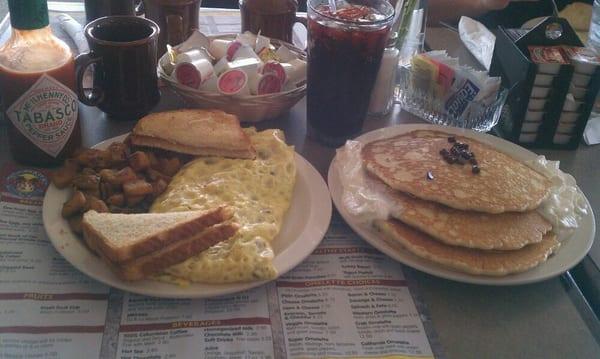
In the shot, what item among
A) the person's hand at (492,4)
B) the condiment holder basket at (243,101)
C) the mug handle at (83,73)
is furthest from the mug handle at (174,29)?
the person's hand at (492,4)

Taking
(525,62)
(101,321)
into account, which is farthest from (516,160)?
(101,321)

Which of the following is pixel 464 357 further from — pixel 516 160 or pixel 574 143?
pixel 574 143

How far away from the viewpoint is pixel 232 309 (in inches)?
35.4

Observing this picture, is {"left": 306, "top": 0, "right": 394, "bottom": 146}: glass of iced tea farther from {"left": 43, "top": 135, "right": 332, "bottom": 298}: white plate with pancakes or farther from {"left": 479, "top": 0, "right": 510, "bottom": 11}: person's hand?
{"left": 479, "top": 0, "right": 510, "bottom": 11}: person's hand

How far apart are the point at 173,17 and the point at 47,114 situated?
57 cm

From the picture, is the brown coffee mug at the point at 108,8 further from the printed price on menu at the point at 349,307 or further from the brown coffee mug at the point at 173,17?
the printed price on menu at the point at 349,307

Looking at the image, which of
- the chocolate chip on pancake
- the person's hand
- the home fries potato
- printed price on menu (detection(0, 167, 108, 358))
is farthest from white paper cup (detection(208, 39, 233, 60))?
the person's hand

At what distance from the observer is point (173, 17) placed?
1540 mm

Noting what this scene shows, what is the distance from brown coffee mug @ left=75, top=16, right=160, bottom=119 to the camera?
49.0 inches

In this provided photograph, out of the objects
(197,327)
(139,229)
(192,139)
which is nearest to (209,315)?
(197,327)

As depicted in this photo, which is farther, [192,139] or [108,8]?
[108,8]

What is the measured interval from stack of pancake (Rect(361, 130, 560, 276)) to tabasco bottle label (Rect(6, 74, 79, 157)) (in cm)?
64

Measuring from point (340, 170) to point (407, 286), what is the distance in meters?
0.31

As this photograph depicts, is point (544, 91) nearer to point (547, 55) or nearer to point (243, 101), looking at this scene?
point (547, 55)
